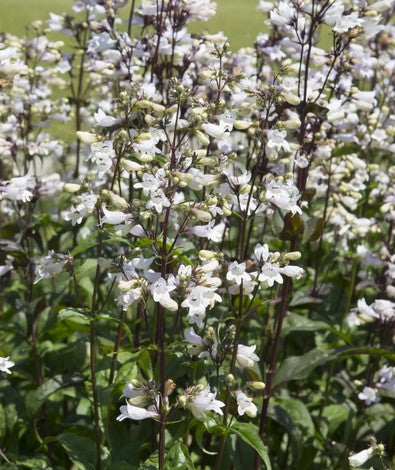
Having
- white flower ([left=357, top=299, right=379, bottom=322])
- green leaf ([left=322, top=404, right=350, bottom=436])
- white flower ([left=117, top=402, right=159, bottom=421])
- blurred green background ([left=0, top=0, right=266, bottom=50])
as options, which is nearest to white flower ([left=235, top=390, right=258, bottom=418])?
white flower ([left=117, top=402, right=159, bottom=421])

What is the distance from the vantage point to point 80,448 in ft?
13.1

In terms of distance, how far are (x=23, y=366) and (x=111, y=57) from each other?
2.08m

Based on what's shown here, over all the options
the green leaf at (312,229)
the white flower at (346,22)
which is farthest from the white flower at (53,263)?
the white flower at (346,22)

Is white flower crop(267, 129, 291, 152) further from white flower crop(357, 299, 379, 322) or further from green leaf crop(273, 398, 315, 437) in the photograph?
green leaf crop(273, 398, 315, 437)

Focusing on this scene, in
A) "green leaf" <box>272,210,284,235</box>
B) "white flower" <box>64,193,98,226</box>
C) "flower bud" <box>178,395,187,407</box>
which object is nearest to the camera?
"flower bud" <box>178,395,187,407</box>

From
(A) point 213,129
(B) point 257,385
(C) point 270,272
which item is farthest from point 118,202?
(B) point 257,385

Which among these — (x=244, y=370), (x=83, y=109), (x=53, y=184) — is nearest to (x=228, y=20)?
(x=83, y=109)

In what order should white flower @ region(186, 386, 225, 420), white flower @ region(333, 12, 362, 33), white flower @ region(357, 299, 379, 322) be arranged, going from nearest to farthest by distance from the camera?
white flower @ region(186, 386, 225, 420) → white flower @ region(333, 12, 362, 33) → white flower @ region(357, 299, 379, 322)

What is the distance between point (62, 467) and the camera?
4.34m

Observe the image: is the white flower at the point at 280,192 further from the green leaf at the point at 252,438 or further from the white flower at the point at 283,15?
the white flower at the point at 283,15

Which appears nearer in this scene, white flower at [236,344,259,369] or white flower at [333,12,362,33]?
white flower at [236,344,259,369]

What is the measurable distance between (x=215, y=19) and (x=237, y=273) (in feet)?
51.9

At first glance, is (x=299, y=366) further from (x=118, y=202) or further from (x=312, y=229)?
(x=118, y=202)

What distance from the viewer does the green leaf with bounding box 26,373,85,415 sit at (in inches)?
165
